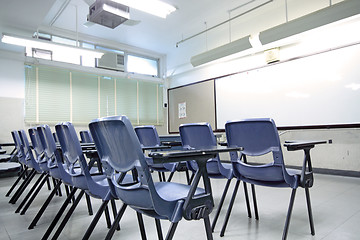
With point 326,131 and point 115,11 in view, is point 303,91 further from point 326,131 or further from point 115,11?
point 115,11

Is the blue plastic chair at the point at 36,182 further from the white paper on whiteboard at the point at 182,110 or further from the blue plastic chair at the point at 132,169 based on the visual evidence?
the white paper on whiteboard at the point at 182,110

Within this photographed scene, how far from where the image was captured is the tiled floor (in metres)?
1.83

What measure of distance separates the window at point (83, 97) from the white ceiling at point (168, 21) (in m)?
0.97

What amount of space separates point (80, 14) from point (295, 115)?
195 inches

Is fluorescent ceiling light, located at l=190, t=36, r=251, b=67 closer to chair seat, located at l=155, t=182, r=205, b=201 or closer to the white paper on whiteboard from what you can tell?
the white paper on whiteboard

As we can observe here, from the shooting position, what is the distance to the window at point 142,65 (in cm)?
733

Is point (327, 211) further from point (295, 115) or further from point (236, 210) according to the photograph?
point (295, 115)

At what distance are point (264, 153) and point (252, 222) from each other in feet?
2.49

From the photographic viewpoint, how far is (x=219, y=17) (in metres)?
5.41

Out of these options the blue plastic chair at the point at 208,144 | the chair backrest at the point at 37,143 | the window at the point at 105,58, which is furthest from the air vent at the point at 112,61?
the blue plastic chair at the point at 208,144

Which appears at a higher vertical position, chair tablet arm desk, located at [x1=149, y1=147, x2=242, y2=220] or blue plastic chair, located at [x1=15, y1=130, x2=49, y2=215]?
chair tablet arm desk, located at [x1=149, y1=147, x2=242, y2=220]

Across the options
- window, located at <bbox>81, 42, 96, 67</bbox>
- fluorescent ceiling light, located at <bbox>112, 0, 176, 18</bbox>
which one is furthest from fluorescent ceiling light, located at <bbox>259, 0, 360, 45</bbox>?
window, located at <bbox>81, 42, 96, 67</bbox>

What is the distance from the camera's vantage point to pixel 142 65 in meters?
7.63

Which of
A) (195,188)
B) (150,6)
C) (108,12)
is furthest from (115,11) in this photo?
(195,188)
